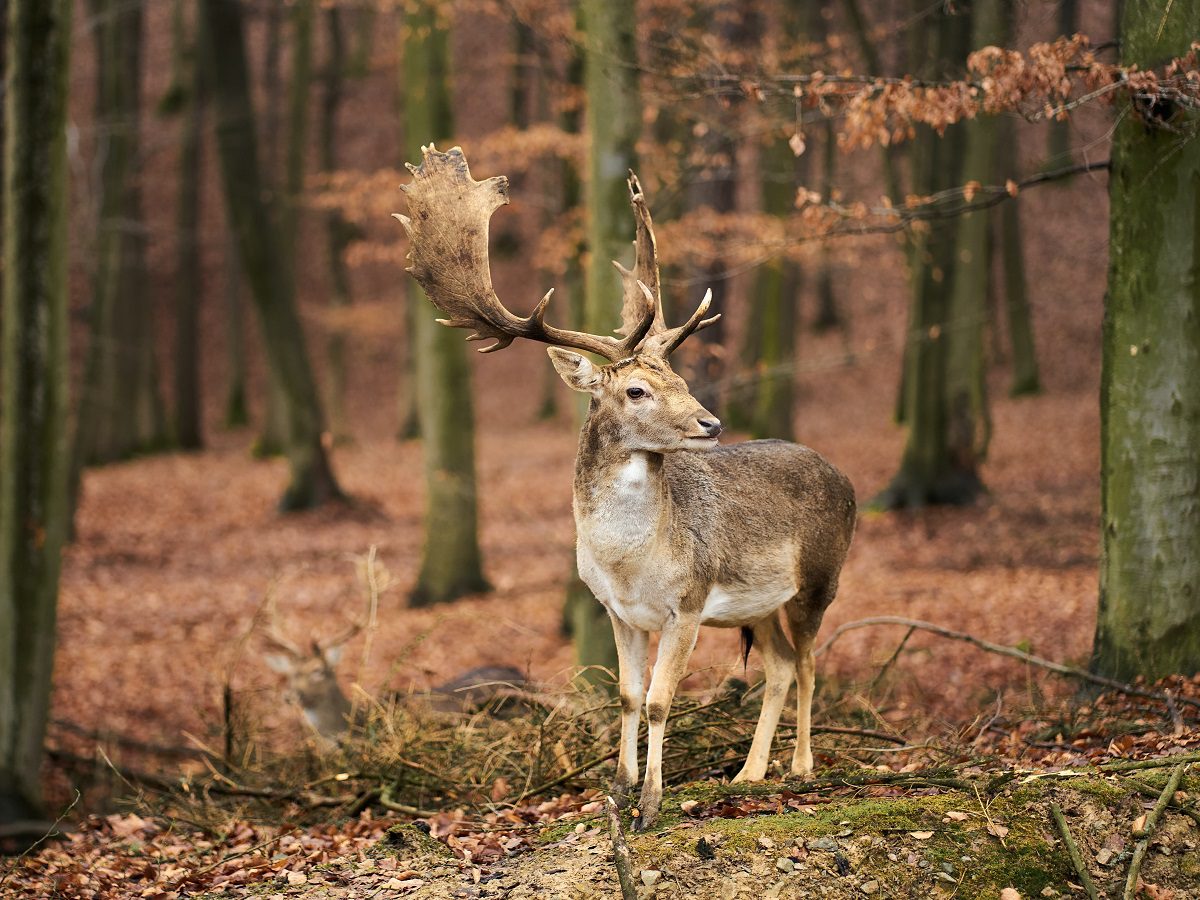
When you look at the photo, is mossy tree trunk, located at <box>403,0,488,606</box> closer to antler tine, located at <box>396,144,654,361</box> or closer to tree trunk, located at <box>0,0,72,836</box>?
tree trunk, located at <box>0,0,72,836</box>

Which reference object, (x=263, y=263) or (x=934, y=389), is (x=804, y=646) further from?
(x=263, y=263)

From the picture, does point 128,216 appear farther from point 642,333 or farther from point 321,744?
point 642,333

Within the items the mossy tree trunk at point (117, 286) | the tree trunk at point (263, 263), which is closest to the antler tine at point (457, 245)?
the mossy tree trunk at point (117, 286)

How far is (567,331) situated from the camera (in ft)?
18.6

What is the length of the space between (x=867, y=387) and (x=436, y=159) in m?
26.2

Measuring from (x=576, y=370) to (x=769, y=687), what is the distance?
80.1 inches

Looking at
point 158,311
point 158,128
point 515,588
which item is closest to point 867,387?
point 515,588

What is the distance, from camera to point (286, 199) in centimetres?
2858

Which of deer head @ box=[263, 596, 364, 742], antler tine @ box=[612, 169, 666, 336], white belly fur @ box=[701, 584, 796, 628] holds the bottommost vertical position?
deer head @ box=[263, 596, 364, 742]

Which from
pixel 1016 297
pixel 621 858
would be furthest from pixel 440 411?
pixel 1016 297

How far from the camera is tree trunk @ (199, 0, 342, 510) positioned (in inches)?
869

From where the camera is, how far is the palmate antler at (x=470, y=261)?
5980 mm

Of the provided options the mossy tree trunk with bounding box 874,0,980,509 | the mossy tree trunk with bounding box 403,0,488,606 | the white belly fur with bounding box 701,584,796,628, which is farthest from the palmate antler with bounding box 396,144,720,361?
the mossy tree trunk with bounding box 874,0,980,509

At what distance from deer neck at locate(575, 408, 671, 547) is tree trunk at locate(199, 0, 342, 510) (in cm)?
1734
